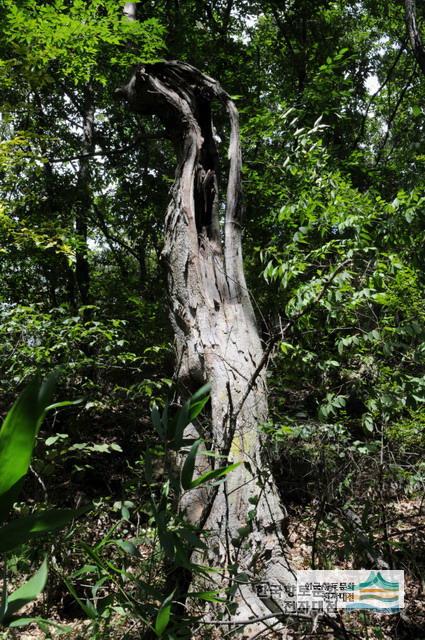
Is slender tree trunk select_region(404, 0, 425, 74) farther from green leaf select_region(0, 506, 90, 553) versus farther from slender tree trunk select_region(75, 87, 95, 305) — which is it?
slender tree trunk select_region(75, 87, 95, 305)

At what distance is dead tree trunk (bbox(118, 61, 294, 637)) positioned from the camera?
8.44ft

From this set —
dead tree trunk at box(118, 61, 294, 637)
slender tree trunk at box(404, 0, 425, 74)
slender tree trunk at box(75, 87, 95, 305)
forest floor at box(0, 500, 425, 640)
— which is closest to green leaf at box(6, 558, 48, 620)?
forest floor at box(0, 500, 425, 640)

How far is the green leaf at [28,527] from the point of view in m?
0.55

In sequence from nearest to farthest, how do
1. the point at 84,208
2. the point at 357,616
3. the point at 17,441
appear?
1. the point at 17,441
2. the point at 357,616
3. the point at 84,208

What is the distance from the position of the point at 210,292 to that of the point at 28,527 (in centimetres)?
293

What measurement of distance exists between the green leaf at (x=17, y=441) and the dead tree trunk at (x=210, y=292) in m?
1.83

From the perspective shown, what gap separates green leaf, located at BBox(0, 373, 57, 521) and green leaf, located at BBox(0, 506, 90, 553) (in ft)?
0.09

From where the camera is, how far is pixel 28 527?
1.84ft

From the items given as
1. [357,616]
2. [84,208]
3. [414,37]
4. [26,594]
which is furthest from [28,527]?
[84,208]

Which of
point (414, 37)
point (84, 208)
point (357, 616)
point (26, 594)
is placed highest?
point (84, 208)

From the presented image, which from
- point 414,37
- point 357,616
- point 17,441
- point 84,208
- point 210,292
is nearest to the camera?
point 17,441

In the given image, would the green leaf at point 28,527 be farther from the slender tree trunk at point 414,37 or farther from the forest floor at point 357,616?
the slender tree trunk at point 414,37

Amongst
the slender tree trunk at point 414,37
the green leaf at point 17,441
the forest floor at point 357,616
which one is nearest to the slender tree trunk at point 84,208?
the slender tree trunk at point 414,37

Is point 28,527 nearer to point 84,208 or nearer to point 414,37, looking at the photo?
point 414,37
